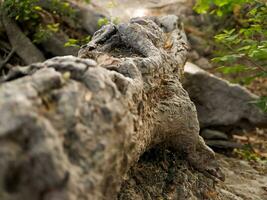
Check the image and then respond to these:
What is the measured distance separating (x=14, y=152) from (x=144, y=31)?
2.51m

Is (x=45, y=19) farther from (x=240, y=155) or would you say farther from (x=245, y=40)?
(x=240, y=155)

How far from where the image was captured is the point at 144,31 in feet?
Answer: 13.3

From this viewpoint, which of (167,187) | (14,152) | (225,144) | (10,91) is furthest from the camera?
(225,144)

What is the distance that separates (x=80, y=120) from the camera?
2.26m

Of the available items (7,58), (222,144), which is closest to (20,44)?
(7,58)

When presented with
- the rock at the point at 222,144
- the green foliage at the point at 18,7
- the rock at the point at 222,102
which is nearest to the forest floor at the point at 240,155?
the rock at the point at 222,144

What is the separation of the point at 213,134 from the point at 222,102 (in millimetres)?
713

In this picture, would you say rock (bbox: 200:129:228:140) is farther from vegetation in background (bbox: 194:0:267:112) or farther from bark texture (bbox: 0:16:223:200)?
bark texture (bbox: 0:16:223:200)

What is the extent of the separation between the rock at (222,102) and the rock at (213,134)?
158 mm

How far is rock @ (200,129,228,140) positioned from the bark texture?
413 cm

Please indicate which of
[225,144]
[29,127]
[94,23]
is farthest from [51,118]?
[94,23]

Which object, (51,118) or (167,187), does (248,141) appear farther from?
(51,118)

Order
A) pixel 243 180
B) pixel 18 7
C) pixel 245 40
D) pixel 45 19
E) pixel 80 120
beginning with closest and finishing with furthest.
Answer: pixel 80 120 < pixel 245 40 < pixel 243 180 < pixel 18 7 < pixel 45 19

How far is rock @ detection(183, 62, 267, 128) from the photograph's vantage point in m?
7.57
